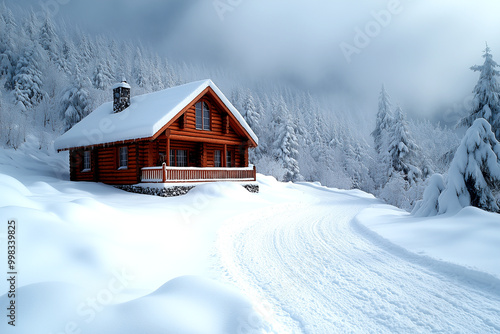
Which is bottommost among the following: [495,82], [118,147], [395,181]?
[395,181]

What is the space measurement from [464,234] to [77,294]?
7.96 m

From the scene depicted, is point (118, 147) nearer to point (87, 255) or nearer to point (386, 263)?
point (87, 255)

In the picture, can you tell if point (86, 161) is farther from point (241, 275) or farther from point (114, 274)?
point (241, 275)

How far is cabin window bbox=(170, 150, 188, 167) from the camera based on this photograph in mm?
20969

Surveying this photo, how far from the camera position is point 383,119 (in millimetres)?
42562

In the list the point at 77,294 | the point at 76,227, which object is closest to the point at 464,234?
the point at 77,294

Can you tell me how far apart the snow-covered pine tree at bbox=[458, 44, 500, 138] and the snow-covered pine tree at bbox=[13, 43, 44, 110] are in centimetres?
5165

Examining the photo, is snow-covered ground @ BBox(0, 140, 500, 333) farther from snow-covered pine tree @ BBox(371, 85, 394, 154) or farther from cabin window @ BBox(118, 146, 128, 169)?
snow-covered pine tree @ BBox(371, 85, 394, 154)

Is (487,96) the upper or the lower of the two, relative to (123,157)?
upper

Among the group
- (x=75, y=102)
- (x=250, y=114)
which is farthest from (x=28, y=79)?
(x=250, y=114)

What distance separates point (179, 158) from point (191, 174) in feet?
13.1

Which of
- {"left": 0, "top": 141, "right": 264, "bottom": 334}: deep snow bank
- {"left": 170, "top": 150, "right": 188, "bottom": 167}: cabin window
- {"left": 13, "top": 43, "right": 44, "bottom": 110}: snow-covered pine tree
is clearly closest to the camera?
{"left": 0, "top": 141, "right": 264, "bottom": 334}: deep snow bank

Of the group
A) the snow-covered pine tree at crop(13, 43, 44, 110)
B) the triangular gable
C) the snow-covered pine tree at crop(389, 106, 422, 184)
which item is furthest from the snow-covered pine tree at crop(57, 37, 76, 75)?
the snow-covered pine tree at crop(389, 106, 422, 184)

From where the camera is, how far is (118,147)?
19.5 metres
